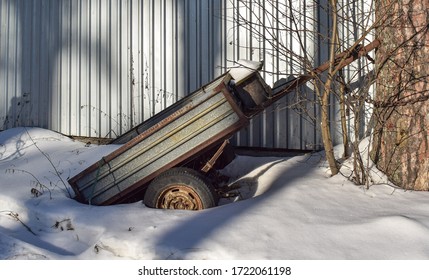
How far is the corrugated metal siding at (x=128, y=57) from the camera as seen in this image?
807cm

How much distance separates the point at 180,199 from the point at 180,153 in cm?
45

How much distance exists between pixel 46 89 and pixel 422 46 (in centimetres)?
551

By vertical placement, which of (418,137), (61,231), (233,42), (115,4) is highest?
(115,4)

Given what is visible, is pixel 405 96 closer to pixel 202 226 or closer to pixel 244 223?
pixel 244 223

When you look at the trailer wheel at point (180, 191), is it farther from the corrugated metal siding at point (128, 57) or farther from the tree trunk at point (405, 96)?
the corrugated metal siding at point (128, 57)

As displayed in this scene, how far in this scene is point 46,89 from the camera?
912 cm

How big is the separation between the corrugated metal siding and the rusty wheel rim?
7.86 ft

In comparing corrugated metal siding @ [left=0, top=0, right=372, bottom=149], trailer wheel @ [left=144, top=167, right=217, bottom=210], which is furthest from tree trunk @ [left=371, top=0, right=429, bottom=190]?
trailer wheel @ [left=144, top=167, right=217, bottom=210]

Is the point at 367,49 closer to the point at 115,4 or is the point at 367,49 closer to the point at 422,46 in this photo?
the point at 422,46

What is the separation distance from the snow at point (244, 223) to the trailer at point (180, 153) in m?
0.20

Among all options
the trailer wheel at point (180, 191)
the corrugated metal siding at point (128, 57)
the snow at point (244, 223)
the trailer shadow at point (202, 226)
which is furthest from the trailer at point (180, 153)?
the corrugated metal siding at point (128, 57)

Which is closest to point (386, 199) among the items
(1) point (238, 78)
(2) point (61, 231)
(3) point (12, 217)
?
(1) point (238, 78)

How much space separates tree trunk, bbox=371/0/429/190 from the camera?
608 centimetres

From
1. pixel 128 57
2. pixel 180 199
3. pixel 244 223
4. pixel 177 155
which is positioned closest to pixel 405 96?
pixel 244 223
